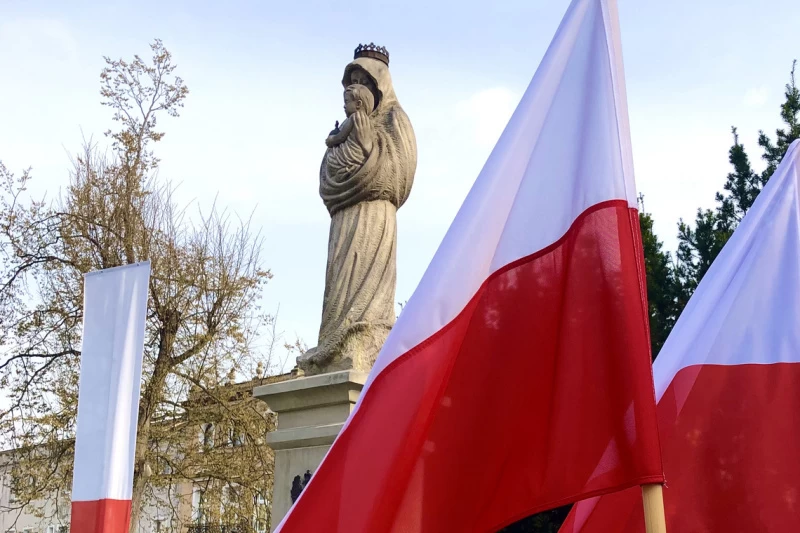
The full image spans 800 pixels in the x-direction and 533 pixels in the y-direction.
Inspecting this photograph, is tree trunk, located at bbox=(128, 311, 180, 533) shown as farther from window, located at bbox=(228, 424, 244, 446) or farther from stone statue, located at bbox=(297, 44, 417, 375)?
stone statue, located at bbox=(297, 44, 417, 375)

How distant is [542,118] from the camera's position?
10.2 feet

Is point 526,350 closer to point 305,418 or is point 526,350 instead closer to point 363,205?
point 305,418

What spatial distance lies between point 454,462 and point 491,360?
0.32 metres

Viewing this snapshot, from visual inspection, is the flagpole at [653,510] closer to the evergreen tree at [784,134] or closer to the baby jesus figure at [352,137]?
the baby jesus figure at [352,137]

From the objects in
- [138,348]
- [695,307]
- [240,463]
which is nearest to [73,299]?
[240,463]

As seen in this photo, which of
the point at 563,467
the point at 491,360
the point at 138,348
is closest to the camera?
the point at 563,467

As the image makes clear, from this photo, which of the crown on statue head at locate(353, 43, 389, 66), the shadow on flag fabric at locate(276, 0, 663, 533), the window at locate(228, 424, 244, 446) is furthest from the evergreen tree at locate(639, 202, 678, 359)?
the shadow on flag fabric at locate(276, 0, 663, 533)

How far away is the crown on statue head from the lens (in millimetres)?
7520

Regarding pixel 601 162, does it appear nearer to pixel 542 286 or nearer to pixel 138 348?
pixel 542 286

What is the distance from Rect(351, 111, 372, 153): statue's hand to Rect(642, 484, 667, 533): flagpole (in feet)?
16.4

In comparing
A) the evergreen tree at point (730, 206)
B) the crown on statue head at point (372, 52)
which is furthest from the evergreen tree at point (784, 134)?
the crown on statue head at point (372, 52)

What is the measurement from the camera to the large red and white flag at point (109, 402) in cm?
435

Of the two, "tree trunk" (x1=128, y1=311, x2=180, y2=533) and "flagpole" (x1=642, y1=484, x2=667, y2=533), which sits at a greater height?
"tree trunk" (x1=128, y1=311, x2=180, y2=533)

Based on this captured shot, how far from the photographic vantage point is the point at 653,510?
2336 mm
